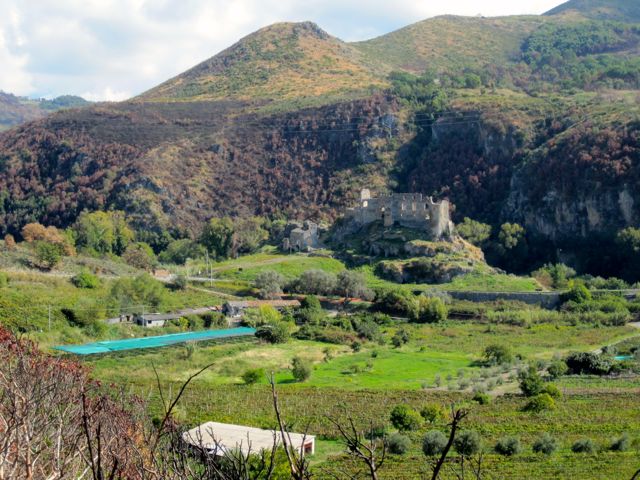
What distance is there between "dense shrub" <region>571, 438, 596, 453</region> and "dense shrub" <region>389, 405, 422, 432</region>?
6.33 m

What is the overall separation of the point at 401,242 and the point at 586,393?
3779 cm

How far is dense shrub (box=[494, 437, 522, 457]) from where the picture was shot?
28.4 meters

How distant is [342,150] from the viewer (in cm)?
11812

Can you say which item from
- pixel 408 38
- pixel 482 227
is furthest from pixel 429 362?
pixel 408 38

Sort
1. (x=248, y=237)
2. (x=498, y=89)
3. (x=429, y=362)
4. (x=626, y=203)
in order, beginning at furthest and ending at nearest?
(x=498, y=89) → (x=248, y=237) → (x=626, y=203) → (x=429, y=362)

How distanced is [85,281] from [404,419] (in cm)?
3652

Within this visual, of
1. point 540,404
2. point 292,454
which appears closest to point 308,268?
point 540,404

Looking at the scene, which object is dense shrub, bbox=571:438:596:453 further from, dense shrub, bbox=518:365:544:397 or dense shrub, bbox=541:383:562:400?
dense shrub, bbox=518:365:544:397

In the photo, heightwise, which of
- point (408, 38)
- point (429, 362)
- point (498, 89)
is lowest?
point (429, 362)

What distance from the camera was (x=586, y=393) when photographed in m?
38.4

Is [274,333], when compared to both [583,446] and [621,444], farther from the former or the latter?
[621,444]

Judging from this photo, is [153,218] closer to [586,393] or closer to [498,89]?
[498,89]

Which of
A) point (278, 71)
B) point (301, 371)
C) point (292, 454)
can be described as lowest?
point (301, 371)

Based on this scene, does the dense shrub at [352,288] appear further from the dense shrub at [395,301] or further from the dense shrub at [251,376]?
the dense shrub at [251,376]
